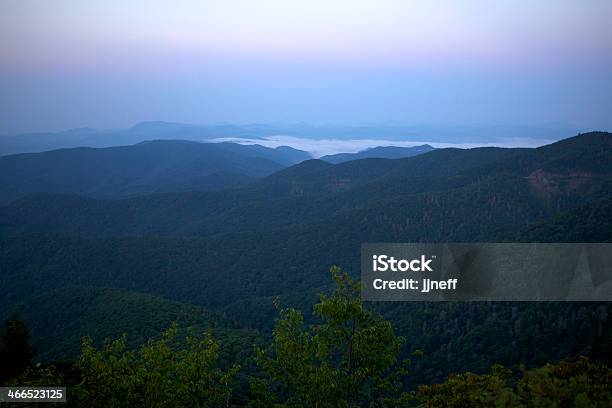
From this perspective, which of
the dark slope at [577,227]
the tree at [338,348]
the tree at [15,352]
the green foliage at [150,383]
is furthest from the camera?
the dark slope at [577,227]

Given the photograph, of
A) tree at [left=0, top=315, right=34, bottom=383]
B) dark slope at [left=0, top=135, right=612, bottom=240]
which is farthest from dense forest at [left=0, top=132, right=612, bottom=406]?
dark slope at [left=0, top=135, right=612, bottom=240]

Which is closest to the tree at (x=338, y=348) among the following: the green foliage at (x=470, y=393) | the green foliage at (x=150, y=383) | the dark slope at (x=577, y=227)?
the green foliage at (x=150, y=383)

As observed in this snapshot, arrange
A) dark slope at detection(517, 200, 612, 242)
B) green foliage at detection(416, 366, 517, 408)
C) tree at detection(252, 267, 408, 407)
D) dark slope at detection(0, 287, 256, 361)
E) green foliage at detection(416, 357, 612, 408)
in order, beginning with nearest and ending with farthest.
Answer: green foliage at detection(416, 357, 612, 408), green foliage at detection(416, 366, 517, 408), tree at detection(252, 267, 408, 407), dark slope at detection(0, 287, 256, 361), dark slope at detection(517, 200, 612, 242)

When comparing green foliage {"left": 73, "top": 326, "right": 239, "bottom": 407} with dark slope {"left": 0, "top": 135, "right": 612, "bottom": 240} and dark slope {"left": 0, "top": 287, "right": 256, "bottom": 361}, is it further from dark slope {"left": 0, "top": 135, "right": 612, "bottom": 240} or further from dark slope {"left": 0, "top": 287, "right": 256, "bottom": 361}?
dark slope {"left": 0, "top": 135, "right": 612, "bottom": 240}

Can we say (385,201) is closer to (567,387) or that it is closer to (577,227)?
(577,227)

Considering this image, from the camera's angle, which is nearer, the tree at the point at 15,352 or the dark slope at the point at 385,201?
the tree at the point at 15,352

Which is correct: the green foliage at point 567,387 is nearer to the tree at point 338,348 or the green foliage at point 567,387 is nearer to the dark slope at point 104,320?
the tree at point 338,348

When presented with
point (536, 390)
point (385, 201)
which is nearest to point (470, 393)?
point (536, 390)

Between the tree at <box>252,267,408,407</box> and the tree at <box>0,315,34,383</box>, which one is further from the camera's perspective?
the tree at <box>0,315,34,383</box>
